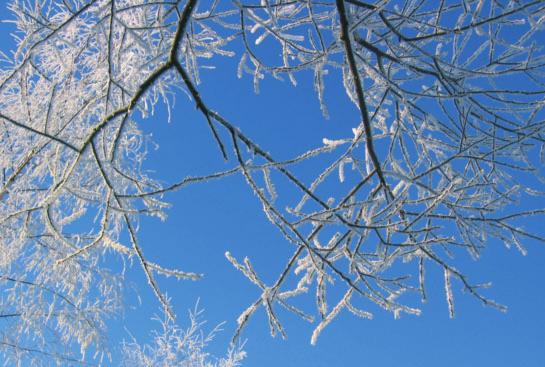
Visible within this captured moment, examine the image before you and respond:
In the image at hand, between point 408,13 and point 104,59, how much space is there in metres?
2.76

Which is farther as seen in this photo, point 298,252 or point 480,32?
point 298,252

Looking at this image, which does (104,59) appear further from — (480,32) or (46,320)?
(480,32)

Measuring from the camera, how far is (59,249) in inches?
184

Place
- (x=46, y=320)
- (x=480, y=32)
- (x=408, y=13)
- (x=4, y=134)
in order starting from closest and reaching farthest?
(x=480, y=32)
(x=408, y=13)
(x=4, y=134)
(x=46, y=320)

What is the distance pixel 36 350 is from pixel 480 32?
4914mm

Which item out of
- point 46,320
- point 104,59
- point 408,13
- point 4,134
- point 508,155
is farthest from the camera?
point 46,320

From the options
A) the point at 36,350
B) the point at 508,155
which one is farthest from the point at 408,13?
the point at 36,350

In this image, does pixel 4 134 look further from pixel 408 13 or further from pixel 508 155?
pixel 508 155

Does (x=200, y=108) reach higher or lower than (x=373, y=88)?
lower

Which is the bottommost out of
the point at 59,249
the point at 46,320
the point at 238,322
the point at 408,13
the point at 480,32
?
the point at 238,322

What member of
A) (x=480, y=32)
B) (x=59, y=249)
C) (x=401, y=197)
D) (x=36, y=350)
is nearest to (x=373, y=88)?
(x=480, y=32)

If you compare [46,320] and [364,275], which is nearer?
[364,275]

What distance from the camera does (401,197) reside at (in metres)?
1.87

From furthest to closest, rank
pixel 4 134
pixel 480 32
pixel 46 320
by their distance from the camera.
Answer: pixel 46 320 < pixel 4 134 < pixel 480 32
